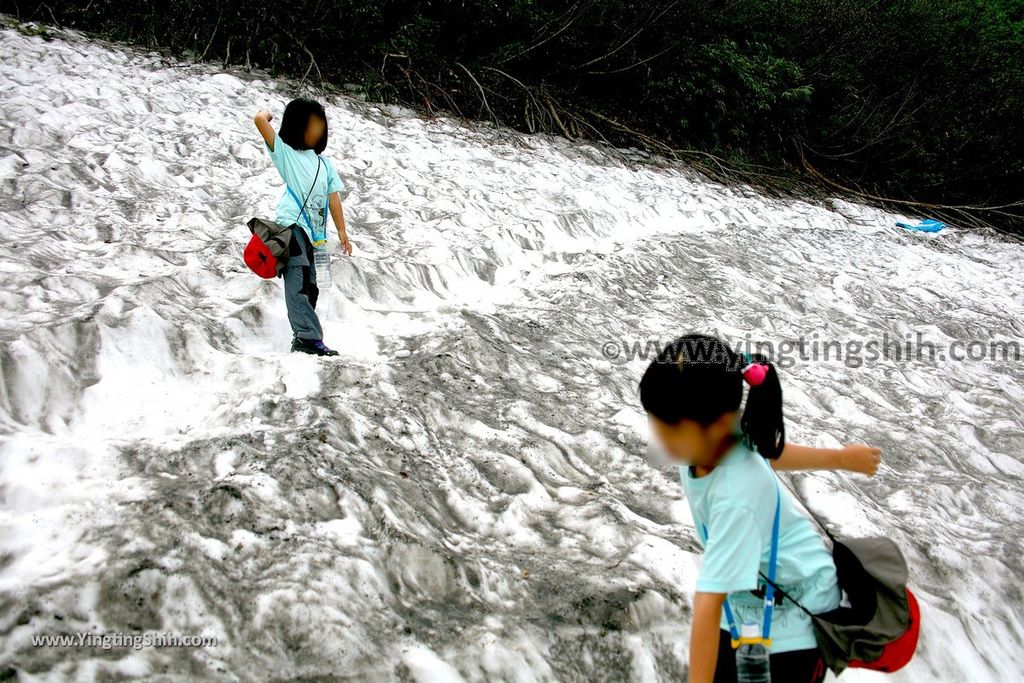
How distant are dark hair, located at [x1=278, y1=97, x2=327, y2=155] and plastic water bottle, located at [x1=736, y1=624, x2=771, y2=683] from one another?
2.90m

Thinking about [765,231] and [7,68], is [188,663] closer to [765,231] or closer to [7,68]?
[7,68]

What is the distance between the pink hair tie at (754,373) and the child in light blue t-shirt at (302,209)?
8.53 ft

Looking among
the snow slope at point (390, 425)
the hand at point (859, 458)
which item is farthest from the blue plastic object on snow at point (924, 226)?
the hand at point (859, 458)

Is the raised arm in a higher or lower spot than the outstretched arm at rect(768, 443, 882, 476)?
higher

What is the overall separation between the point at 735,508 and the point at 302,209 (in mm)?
2832

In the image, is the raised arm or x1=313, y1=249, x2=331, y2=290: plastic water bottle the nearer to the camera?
the raised arm

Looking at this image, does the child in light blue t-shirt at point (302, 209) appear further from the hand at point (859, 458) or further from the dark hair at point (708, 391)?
the hand at point (859, 458)

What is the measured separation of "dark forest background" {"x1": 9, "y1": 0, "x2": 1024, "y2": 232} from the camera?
8984mm

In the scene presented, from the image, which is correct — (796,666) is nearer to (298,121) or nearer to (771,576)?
(771,576)

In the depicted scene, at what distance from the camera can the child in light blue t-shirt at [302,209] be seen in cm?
340

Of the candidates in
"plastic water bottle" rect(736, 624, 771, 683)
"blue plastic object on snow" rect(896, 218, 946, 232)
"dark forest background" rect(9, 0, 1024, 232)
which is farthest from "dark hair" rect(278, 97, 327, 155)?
"blue plastic object on snow" rect(896, 218, 946, 232)

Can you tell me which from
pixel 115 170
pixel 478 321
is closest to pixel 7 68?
pixel 115 170

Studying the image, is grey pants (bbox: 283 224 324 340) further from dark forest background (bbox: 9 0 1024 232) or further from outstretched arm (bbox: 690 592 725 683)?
dark forest background (bbox: 9 0 1024 232)

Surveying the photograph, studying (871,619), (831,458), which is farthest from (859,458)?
(871,619)
